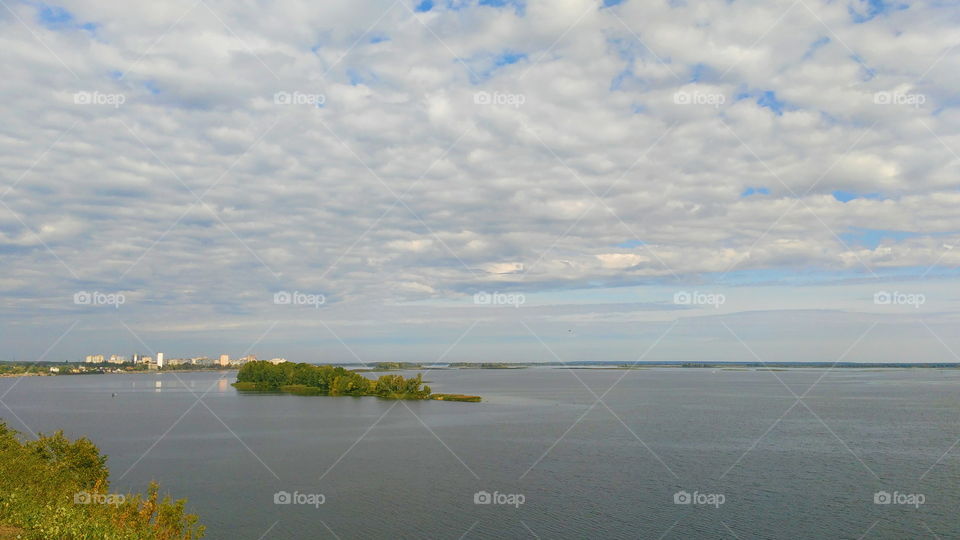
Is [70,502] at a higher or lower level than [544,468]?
higher

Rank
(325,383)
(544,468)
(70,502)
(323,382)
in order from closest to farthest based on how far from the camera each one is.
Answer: (70,502), (544,468), (325,383), (323,382)

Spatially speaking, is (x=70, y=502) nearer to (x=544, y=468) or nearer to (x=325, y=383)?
(x=544, y=468)

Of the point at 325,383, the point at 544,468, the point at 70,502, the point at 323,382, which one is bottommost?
the point at 544,468

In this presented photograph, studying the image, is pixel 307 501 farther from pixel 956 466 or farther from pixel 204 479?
pixel 956 466

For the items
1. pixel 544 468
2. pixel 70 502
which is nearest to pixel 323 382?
pixel 544 468

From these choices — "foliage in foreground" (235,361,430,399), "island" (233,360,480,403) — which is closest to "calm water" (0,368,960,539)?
"island" (233,360,480,403)

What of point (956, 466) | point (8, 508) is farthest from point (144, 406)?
point (956, 466)

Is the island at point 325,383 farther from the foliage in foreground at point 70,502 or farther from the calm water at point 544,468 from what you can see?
the foliage in foreground at point 70,502
